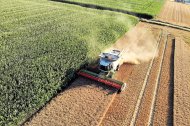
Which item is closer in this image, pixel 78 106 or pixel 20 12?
pixel 78 106

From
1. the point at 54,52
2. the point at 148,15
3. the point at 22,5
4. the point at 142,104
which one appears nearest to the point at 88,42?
the point at 54,52

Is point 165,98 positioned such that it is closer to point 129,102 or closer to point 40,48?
point 129,102

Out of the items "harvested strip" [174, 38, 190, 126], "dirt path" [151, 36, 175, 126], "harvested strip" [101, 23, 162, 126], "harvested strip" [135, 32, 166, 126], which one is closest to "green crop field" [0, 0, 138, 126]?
"harvested strip" [101, 23, 162, 126]

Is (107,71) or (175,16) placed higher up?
(175,16)

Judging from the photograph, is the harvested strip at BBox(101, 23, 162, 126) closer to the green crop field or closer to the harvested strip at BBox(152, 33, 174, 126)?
the harvested strip at BBox(152, 33, 174, 126)

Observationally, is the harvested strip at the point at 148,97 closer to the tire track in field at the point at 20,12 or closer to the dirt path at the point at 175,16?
the tire track in field at the point at 20,12

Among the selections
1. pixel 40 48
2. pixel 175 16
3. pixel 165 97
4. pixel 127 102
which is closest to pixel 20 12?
pixel 40 48

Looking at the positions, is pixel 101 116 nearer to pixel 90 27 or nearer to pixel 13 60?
pixel 13 60
